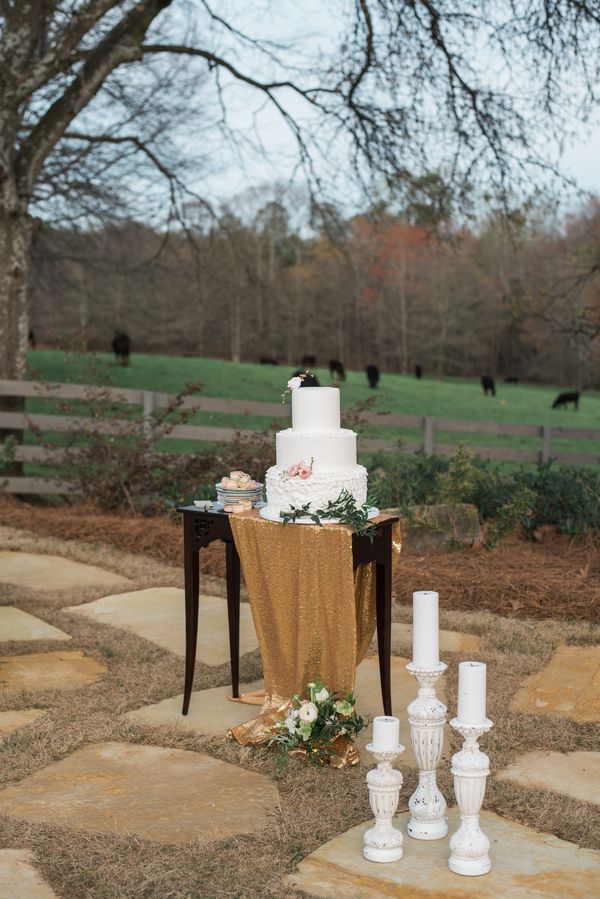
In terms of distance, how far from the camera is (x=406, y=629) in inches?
223

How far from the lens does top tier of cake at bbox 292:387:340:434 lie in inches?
154

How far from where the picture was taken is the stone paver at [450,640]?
5133 millimetres

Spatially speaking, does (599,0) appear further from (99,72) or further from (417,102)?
(99,72)

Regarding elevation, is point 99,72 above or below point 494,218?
above

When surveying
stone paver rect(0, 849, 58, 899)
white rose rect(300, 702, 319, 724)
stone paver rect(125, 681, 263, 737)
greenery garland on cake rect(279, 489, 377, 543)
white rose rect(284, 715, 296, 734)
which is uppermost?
greenery garland on cake rect(279, 489, 377, 543)

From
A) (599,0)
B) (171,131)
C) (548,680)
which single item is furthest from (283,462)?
(171,131)

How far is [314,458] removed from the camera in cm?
391

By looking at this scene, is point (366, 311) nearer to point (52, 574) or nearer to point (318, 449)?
point (52, 574)

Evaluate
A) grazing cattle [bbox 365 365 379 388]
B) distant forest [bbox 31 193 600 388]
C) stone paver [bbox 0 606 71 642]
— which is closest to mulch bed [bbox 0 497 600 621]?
stone paver [bbox 0 606 71 642]

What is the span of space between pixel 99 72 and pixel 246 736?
905 centimetres

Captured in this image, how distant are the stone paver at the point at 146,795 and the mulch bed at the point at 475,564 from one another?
2.97 metres

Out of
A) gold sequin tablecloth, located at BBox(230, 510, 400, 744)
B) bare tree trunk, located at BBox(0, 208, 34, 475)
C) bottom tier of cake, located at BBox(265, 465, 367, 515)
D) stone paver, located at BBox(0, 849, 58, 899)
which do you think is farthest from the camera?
bare tree trunk, located at BBox(0, 208, 34, 475)

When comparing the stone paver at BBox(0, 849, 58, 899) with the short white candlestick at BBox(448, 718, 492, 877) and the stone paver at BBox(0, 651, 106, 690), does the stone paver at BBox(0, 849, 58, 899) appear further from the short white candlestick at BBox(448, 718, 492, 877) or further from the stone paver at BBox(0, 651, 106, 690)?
the stone paver at BBox(0, 651, 106, 690)

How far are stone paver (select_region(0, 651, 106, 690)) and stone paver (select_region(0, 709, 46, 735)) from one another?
0.30m
